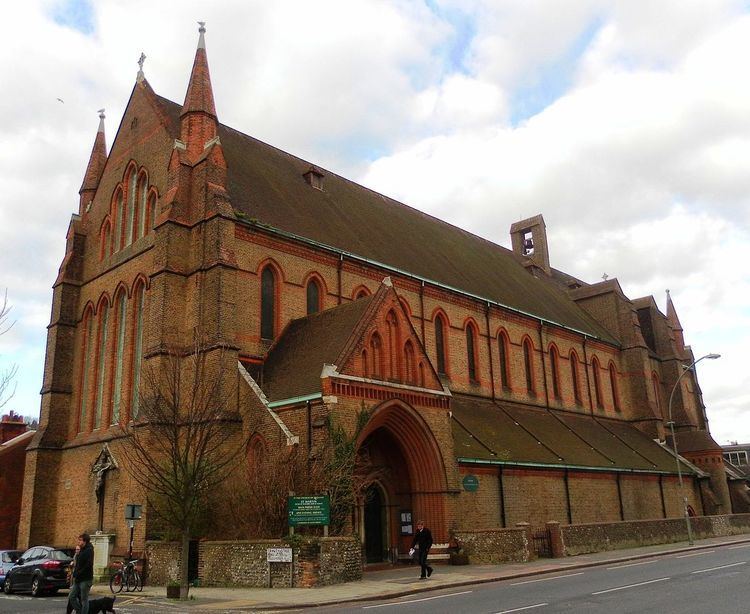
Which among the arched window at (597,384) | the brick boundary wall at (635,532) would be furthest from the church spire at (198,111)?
the arched window at (597,384)

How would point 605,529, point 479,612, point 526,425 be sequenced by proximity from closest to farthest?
point 479,612 → point 605,529 → point 526,425

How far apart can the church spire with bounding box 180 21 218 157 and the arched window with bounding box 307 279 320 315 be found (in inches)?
256

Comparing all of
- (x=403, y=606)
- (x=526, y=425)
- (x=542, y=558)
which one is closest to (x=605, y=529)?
(x=542, y=558)

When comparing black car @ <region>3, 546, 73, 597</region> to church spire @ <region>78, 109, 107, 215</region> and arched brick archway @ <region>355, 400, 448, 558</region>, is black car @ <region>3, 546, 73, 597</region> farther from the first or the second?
church spire @ <region>78, 109, 107, 215</region>

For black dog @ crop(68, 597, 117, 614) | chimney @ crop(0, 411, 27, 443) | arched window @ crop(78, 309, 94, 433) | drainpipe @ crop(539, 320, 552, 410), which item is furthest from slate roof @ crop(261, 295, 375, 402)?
chimney @ crop(0, 411, 27, 443)

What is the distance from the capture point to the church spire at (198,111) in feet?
89.1

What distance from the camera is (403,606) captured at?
14.5 m

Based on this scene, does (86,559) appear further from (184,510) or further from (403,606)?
(403,606)

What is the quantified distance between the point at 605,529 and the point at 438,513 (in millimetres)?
8678

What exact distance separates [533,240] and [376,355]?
120 ft

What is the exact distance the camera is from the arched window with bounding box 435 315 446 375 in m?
32.6

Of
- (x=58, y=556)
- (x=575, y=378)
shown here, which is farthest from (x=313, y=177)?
(x=58, y=556)

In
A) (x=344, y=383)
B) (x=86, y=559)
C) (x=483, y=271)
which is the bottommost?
(x=86, y=559)

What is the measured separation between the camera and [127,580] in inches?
789
